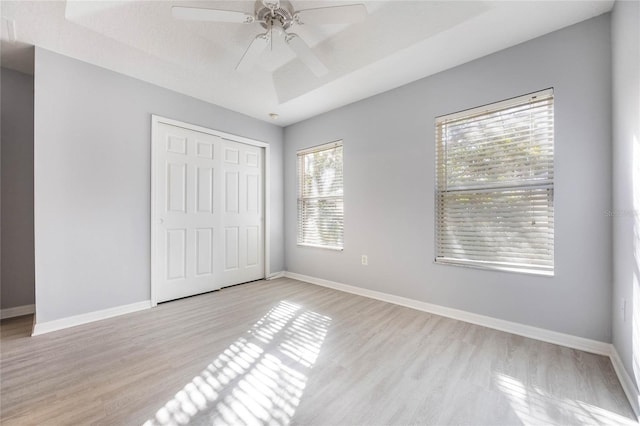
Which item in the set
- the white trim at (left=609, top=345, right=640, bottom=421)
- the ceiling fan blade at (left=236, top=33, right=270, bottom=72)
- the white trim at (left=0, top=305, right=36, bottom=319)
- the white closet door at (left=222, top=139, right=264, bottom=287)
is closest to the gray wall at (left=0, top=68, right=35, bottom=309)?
the white trim at (left=0, top=305, right=36, bottom=319)

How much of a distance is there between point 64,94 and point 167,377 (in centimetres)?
277

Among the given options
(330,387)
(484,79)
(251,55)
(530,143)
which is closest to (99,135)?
(251,55)

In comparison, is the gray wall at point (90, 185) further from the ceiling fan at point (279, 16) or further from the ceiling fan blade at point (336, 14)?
the ceiling fan blade at point (336, 14)

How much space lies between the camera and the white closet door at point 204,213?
10.2 ft

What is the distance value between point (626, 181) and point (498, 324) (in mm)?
1442

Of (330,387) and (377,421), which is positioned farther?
(330,387)

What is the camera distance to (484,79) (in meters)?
2.45

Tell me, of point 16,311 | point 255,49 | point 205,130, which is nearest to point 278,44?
point 255,49

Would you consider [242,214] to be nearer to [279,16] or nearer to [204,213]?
[204,213]

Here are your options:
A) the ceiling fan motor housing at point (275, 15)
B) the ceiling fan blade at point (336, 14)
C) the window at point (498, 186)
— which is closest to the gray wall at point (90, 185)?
the ceiling fan motor housing at point (275, 15)

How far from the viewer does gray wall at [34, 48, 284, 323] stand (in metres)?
2.38

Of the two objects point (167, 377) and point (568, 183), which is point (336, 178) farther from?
point (167, 377)

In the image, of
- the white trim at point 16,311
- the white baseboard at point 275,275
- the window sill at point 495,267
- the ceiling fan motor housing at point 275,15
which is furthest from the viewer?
the white baseboard at point 275,275

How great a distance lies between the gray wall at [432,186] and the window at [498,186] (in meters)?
0.08
